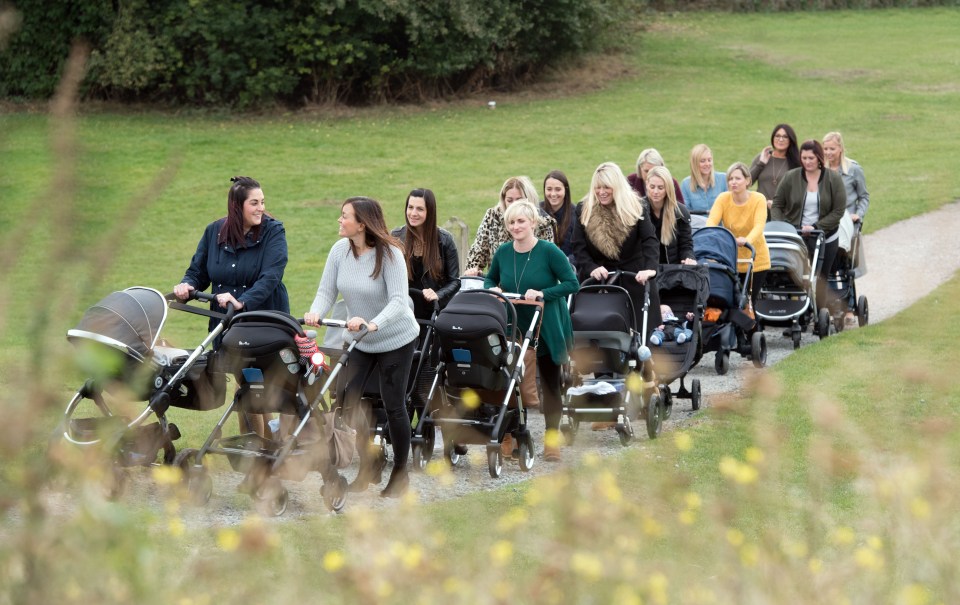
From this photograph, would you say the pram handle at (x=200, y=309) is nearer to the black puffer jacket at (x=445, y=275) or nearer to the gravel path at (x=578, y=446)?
the gravel path at (x=578, y=446)

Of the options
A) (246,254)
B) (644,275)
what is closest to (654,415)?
(644,275)

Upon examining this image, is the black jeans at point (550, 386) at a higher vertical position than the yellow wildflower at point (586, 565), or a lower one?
lower

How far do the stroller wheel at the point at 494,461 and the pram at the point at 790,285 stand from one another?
15.8 ft

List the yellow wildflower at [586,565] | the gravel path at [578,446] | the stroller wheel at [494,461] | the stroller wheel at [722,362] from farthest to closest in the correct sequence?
the stroller wheel at [722,362]
the stroller wheel at [494,461]
the gravel path at [578,446]
the yellow wildflower at [586,565]

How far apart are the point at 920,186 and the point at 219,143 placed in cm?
1466

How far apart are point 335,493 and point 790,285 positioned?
21.8 ft

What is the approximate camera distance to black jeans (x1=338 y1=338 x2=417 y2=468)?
7926 mm

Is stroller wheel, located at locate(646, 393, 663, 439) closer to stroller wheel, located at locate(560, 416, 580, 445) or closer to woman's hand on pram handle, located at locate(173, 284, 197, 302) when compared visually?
stroller wheel, located at locate(560, 416, 580, 445)

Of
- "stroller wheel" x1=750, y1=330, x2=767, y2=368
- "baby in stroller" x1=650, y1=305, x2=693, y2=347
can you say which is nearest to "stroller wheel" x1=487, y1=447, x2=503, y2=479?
"baby in stroller" x1=650, y1=305, x2=693, y2=347

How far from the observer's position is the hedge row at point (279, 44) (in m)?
31.4

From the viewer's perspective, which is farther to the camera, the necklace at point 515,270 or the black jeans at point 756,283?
the black jeans at point 756,283

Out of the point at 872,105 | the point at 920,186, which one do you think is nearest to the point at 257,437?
the point at 920,186

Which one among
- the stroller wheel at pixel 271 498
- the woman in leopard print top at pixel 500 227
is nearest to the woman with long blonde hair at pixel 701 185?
the woman in leopard print top at pixel 500 227

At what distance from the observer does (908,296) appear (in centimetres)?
1513
